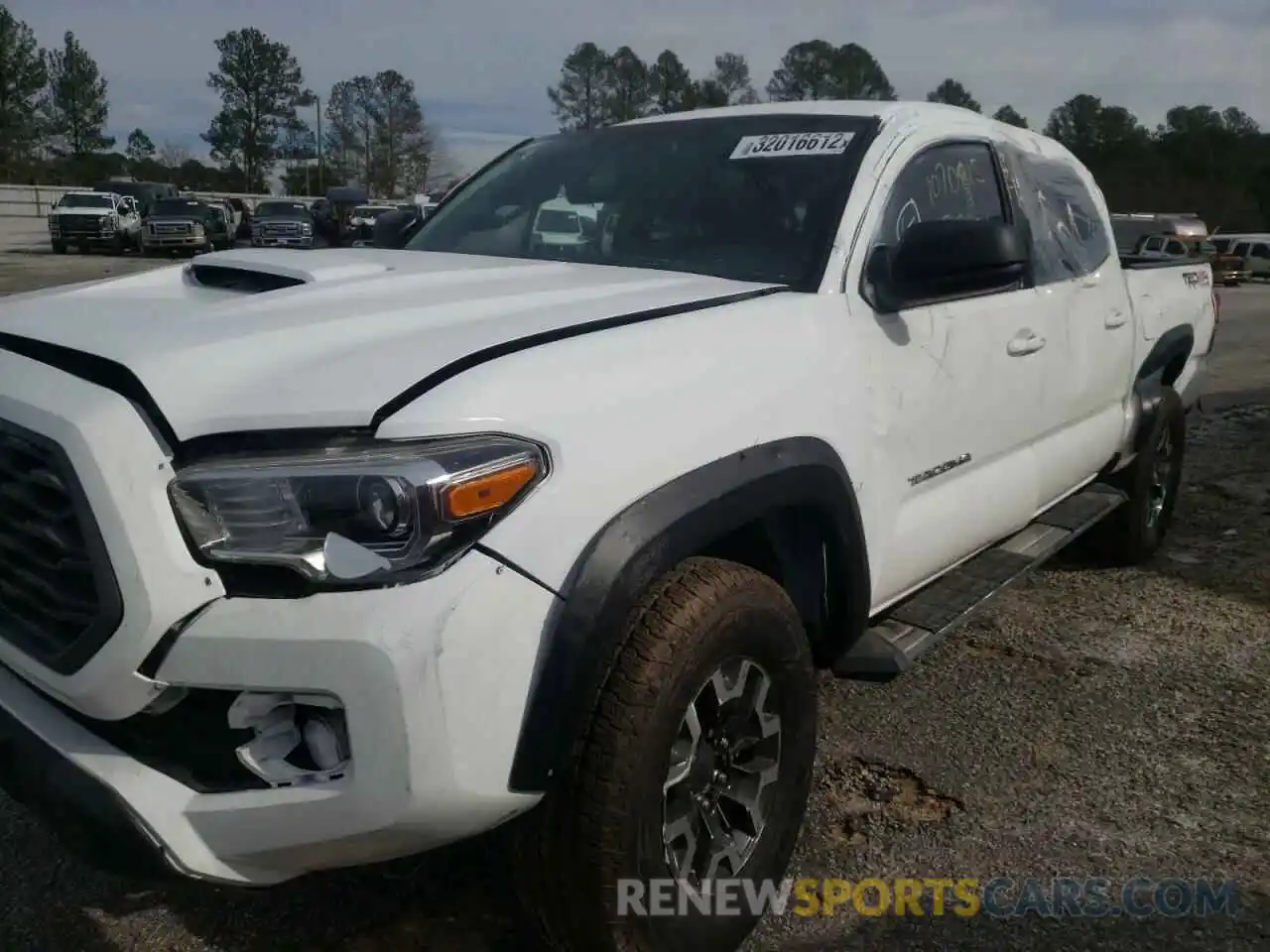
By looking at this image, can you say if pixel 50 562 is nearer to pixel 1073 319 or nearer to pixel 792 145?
pixel 792 145

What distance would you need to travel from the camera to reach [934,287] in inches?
108

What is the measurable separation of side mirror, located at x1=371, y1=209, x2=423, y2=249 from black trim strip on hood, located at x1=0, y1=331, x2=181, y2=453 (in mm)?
1773

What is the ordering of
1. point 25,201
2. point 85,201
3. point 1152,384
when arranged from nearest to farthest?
point 1152,384 < point 85,201 < point 25,201

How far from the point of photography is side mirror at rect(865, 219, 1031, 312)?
2643mm

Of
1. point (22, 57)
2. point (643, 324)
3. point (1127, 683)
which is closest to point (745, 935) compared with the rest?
point (643, 324)

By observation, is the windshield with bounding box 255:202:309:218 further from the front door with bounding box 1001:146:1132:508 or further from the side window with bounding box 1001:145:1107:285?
the front door with bounding box 1001:146:1132:508

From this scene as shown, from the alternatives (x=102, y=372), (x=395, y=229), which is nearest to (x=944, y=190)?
(x=395, y=229)

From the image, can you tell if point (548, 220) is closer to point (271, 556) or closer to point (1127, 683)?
point (271, 556)

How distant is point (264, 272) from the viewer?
2.64m

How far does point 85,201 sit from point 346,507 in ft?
122

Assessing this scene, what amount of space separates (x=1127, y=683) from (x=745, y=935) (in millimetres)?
2063

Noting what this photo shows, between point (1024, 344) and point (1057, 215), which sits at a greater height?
point (1057, 215)

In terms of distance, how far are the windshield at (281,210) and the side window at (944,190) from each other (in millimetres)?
31488

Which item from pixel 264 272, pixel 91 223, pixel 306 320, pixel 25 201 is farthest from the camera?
pixel 25 201
